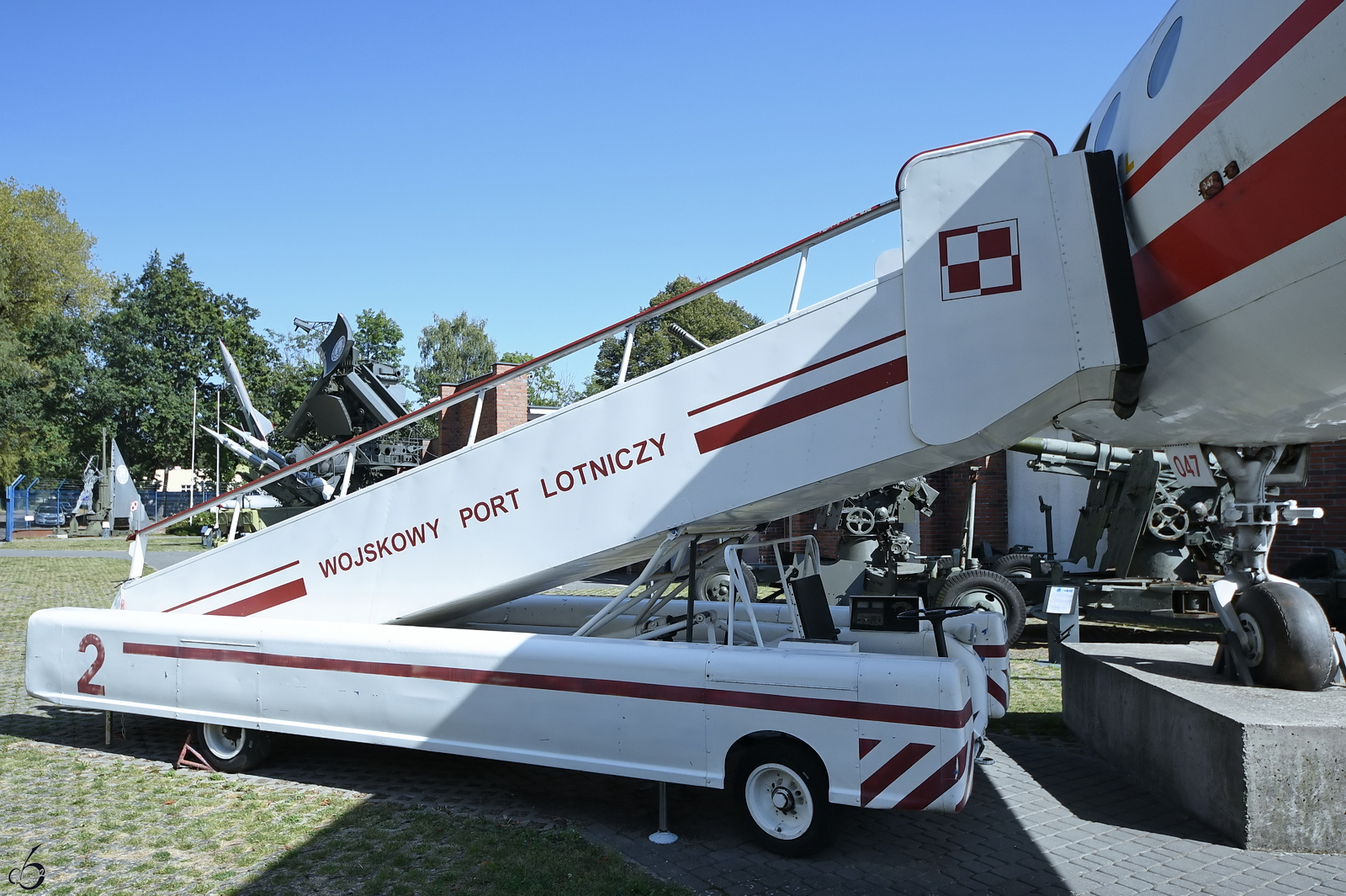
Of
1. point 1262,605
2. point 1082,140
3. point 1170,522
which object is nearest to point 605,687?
point 1262,605

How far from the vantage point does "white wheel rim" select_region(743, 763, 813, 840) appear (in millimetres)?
4742

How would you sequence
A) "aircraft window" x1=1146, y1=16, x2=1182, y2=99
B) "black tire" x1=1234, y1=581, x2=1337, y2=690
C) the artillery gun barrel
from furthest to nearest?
the artillery gun barrel → "black tire" x1=1234, y1=581, x2=1337, y2=690 → "aircraft window" x1=1146, y1=16, x2=1182, y2=99

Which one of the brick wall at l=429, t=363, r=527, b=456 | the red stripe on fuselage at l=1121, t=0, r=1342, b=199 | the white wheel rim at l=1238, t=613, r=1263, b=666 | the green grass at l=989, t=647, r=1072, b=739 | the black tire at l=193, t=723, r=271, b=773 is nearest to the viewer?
the red stripe on fuselage at l=1121, t=0, r=1342, b=199

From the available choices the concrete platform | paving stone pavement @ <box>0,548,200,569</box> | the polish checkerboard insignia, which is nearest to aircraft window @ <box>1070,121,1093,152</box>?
the polish checkerboard insignia

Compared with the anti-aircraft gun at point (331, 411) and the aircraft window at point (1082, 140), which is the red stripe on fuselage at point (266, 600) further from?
the aircraft window at point (1082, 140)

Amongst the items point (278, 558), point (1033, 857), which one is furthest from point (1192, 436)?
point (278, 558)

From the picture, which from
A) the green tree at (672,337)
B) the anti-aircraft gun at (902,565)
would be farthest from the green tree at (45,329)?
the anti-aircraft gun at (902,565)

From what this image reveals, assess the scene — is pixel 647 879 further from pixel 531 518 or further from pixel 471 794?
pixel 531 518

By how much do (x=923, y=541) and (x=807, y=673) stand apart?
52.7 ft

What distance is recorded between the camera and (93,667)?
6668 mm

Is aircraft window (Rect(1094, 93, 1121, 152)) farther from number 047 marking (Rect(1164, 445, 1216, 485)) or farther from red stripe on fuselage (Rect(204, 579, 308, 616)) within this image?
red stripe on fuselage (Rect(204, 579, 308, 616))

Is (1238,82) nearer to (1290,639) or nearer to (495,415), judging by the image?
(1290,639)

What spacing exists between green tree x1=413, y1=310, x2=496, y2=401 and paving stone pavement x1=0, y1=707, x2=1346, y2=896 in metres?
57.7

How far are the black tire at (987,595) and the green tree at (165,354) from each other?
166 ft
